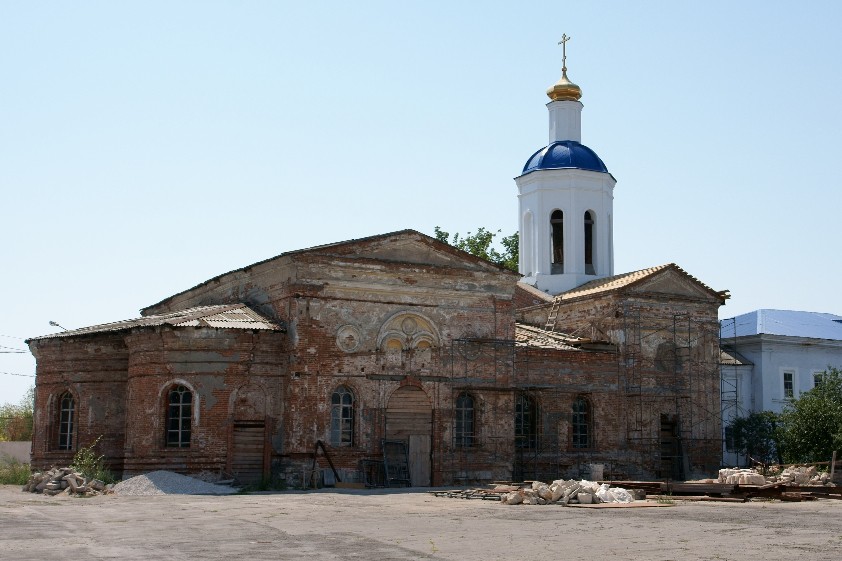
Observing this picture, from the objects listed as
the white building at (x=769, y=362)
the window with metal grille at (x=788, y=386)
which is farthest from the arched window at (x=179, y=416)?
the window with metal grille at (x=788, y=386)

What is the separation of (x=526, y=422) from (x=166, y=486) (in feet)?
35.7

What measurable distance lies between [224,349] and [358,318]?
3.47m

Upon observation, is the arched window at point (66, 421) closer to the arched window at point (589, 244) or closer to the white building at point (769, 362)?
the arched window at point (589, 244)

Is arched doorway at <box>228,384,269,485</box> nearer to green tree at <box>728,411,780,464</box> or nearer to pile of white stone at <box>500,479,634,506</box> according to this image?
pile of white stone at <box>500,479,634,506</box>

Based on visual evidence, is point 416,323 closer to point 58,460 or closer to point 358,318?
point 358,318

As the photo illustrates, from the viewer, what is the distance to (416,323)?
27484mm

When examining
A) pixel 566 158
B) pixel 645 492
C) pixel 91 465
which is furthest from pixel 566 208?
pixel 91 465

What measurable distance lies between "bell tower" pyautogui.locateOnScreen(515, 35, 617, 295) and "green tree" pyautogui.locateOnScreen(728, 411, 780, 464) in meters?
7.17

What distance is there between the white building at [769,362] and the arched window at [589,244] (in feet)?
19.2

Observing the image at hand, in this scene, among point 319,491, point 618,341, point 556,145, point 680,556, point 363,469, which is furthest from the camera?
point 556,145

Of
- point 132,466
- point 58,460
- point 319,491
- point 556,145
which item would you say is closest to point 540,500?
point 319,491

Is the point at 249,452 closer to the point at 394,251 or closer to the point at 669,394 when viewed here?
the point at 394,251

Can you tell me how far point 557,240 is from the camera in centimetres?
3650

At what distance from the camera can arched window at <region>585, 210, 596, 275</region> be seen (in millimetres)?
36156
